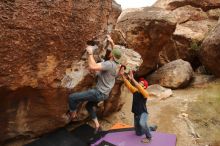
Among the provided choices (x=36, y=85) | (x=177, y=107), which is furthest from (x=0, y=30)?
(x=177, y=107)

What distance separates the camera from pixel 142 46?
46.6 ft

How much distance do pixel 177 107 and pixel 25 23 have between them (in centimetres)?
694

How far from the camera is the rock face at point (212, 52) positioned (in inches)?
549

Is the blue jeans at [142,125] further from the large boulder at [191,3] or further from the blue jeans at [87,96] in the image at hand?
the large boulder at [191,3]

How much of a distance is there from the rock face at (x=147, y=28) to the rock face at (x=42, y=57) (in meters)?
4.94

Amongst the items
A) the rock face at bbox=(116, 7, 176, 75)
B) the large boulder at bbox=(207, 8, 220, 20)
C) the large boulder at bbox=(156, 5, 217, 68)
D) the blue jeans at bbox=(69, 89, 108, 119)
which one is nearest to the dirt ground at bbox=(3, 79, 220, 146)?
the blue jeans at bbox=(69, 89, 108, 119)

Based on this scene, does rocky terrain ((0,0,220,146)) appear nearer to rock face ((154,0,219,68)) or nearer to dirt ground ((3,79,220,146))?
dirt ground ((3,79,220,146))

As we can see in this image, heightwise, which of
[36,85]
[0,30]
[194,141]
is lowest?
[194,141]

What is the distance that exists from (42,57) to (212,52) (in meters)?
9.47

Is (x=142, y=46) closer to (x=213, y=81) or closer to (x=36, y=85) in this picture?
(x=213, y=81)

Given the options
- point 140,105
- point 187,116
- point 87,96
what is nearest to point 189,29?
point 187,116

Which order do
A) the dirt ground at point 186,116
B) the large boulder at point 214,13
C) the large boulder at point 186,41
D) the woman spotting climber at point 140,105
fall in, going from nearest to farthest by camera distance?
1. the woman spotting climber at point 140,105
2. the dirt ground at point 186,116
3. the large boulder at point 186,41
4. the large boulder at point 214,13

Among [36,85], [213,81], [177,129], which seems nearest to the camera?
[36,85]

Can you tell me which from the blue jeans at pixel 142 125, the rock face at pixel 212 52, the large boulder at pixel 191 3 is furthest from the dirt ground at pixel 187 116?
the large boulder at pixel 191 3
